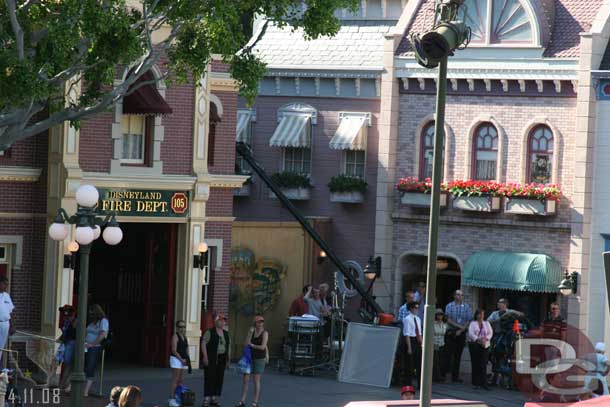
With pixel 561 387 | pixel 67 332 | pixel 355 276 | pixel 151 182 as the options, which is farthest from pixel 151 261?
pixel 561 387

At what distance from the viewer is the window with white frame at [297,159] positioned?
3597 centimetres

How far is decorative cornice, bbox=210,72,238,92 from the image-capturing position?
94.0 feet

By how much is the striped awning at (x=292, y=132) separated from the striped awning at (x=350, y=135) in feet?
2.82

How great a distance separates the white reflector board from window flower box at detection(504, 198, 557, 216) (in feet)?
20.8

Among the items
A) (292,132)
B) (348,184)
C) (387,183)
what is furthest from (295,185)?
(387,183)

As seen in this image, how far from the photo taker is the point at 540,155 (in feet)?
105

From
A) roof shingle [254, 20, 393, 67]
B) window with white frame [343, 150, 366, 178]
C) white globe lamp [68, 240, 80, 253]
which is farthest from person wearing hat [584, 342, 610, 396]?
roof shingle [254, 20, 393, 67]

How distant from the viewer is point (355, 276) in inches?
1367

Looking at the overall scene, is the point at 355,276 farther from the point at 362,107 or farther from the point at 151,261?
the point at 151,261

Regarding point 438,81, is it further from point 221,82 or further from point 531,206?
point 531,206

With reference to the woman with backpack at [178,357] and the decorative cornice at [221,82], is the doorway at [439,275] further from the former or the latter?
the woman with backpack at [178,357]

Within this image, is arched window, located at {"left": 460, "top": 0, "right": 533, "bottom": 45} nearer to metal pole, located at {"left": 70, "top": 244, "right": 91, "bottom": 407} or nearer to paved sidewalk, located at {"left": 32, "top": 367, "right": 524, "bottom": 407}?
paved sidewalk, located at {"left": 32, "top": 367, "right": 524, "bottom": 407}

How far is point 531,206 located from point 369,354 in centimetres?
667

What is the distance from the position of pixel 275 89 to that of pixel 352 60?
2.05 metres
